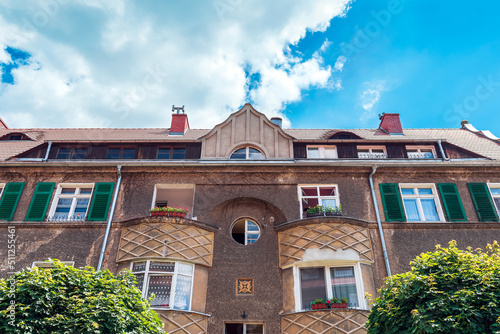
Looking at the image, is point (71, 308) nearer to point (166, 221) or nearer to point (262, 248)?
point (166, 221)

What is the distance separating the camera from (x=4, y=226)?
53.8 ft

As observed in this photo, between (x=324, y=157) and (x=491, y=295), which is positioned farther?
(x=324, y=157)

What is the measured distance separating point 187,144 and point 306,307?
963cm

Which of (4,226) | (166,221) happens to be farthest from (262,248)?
(4,226)

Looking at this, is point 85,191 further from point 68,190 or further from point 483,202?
point 483,202

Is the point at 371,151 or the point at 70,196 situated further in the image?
the point at 371,151

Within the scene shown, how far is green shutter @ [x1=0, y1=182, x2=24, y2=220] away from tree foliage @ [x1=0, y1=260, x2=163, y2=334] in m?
8.03

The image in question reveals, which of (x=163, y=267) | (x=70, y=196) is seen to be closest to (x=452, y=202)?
(x=163, y=267)

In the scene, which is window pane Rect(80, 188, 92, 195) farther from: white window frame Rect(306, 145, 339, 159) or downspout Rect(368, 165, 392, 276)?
downspout Rect(368, 165, 392, 276)

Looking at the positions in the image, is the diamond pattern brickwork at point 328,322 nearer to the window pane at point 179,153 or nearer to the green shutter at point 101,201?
the green shutter at point 101,201

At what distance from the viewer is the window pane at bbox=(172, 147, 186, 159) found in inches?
774

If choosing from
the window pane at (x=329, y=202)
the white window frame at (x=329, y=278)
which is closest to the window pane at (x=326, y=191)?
the window pane at (x=329, y=202)

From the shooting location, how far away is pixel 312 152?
1992cm

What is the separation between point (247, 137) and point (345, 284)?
8280 millimetres
